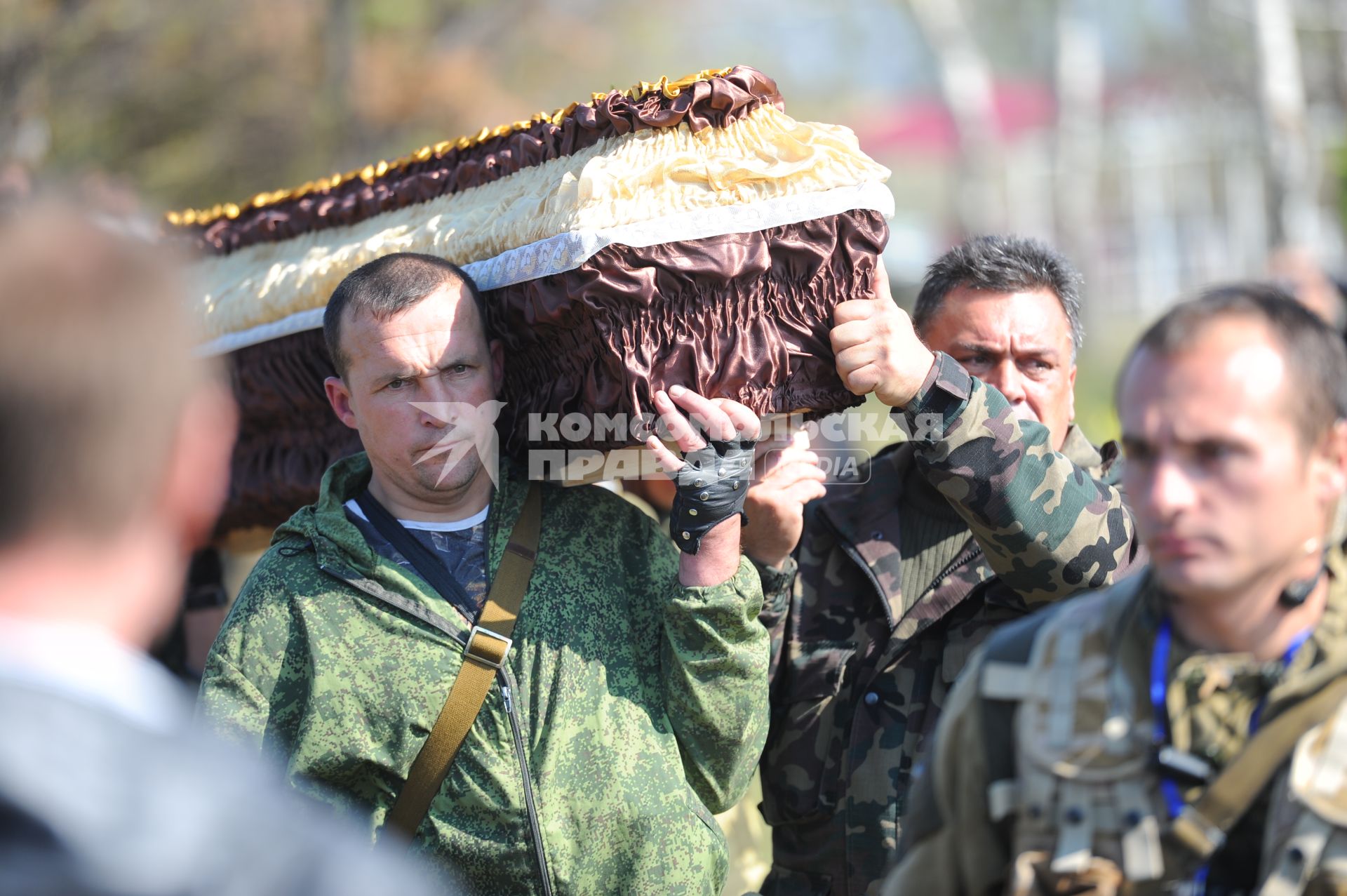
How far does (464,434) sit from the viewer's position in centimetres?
280

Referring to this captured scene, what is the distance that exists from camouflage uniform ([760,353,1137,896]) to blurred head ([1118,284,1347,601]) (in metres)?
0.78

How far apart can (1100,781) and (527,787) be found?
3.85 ft

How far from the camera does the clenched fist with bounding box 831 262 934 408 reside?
8.70 feet

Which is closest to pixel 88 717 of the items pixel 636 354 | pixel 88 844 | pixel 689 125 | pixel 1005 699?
pixel 88 844

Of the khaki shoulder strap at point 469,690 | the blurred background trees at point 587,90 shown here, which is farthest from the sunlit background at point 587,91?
the khaki shoulder strap at point 469,690

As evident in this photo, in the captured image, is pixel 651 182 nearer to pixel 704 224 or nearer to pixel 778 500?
pixel 704 224

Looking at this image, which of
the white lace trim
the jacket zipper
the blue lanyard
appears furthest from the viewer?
the white lace trim

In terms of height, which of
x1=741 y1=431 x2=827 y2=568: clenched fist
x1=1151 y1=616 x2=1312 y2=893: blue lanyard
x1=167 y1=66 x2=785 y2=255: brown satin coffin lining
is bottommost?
x1=1151 y1=616 x2=1312 y2=893: blue lanyard

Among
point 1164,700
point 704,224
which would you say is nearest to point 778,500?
point 704,224

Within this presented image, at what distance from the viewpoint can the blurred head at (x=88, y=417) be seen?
1326 millimetres

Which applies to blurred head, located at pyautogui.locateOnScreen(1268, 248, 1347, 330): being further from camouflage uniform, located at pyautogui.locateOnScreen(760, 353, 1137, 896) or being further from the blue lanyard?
the blue lanyard

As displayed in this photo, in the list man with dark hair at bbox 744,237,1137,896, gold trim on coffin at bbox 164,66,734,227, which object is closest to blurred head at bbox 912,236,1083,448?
man with dark hair at bbox 744,237,1137,896

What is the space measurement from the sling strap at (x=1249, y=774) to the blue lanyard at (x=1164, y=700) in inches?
1.2

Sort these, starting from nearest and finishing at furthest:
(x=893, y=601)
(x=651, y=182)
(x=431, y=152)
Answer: (x=651, y=182) < (x=893, y=601) < (x=431, y=152)
